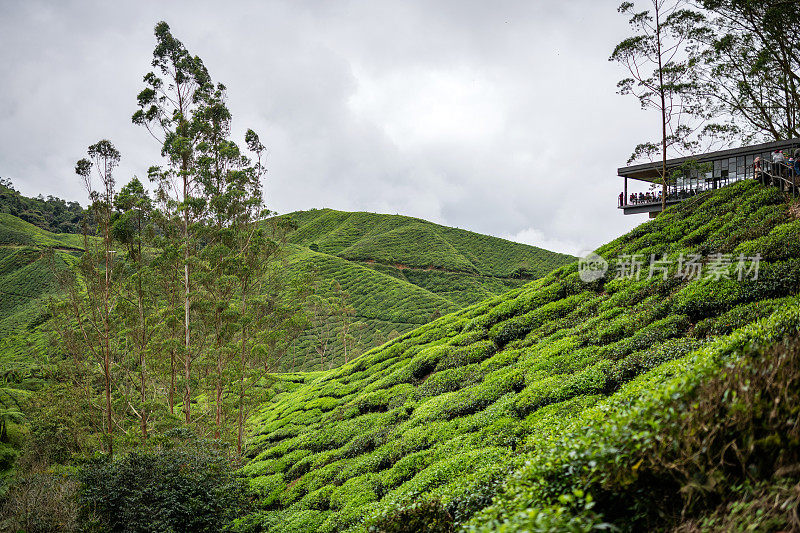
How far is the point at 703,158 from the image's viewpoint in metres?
38.0

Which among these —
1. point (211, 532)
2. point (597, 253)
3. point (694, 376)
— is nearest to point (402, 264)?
point (597, 253)

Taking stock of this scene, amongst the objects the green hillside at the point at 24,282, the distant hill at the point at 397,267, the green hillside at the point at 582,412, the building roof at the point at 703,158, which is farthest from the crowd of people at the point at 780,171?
the green hillside at the point at 24,282

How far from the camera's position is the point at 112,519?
1305cm

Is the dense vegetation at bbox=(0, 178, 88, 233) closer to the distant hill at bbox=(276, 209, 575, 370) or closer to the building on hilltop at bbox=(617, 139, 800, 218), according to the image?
the distant hill at bbox=(276, 209, 575, 370)

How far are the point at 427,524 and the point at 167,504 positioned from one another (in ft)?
30.2

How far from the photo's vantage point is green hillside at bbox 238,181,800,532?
471 cm

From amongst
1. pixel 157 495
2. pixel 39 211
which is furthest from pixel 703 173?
pixel 39 211

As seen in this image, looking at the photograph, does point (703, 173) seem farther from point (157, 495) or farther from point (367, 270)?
point (367, 270)

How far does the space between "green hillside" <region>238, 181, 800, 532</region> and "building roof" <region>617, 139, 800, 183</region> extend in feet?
52.8

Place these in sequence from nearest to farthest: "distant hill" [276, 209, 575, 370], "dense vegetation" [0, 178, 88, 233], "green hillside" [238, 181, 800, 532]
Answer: "green hillside" [238, 181, 800, 532] < "distant hill" [276, 209, 575, 370] < "dense vegetation" [0, 178, 88, 233]

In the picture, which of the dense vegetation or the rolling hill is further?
the dense vegetation

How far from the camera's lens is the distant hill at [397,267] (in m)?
69.6

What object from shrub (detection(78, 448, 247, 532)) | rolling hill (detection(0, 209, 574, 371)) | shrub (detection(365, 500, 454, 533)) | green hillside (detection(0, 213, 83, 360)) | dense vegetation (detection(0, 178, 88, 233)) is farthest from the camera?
dense vegetation (detection(0, 178, 88, 233))

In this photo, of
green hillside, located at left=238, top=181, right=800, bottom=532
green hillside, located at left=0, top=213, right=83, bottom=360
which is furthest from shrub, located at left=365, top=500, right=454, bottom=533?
green hillside, located at left=0, top=213, right=83, bottom=360
